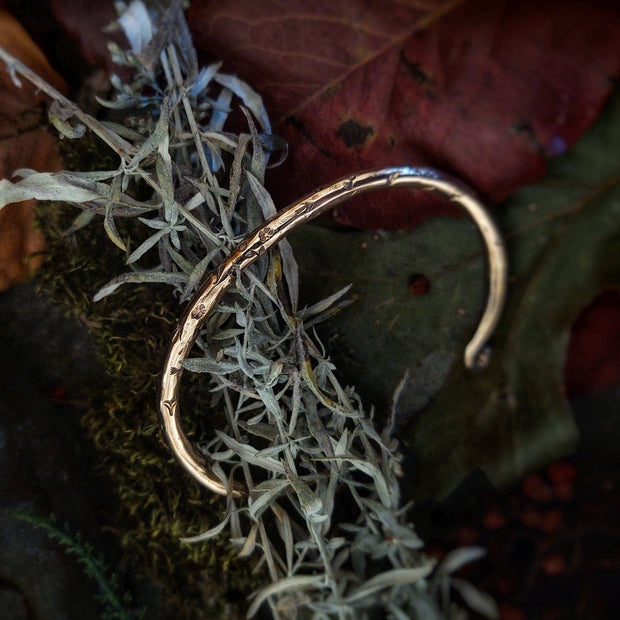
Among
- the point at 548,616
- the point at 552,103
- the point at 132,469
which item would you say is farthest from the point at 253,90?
the point at 548,616

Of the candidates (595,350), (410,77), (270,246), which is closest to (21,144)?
(270,246)

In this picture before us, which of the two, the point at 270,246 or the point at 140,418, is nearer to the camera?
the point at 270,246

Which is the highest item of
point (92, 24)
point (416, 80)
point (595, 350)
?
point (92, 24)

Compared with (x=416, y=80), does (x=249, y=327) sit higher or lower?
lower

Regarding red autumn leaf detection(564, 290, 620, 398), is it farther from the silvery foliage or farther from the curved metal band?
the silvery foliage

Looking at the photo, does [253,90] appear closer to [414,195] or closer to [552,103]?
[414,195]

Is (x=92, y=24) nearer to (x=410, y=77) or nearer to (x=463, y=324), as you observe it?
(x=410, y=77)

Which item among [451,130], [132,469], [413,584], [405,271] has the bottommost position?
[413,584]
